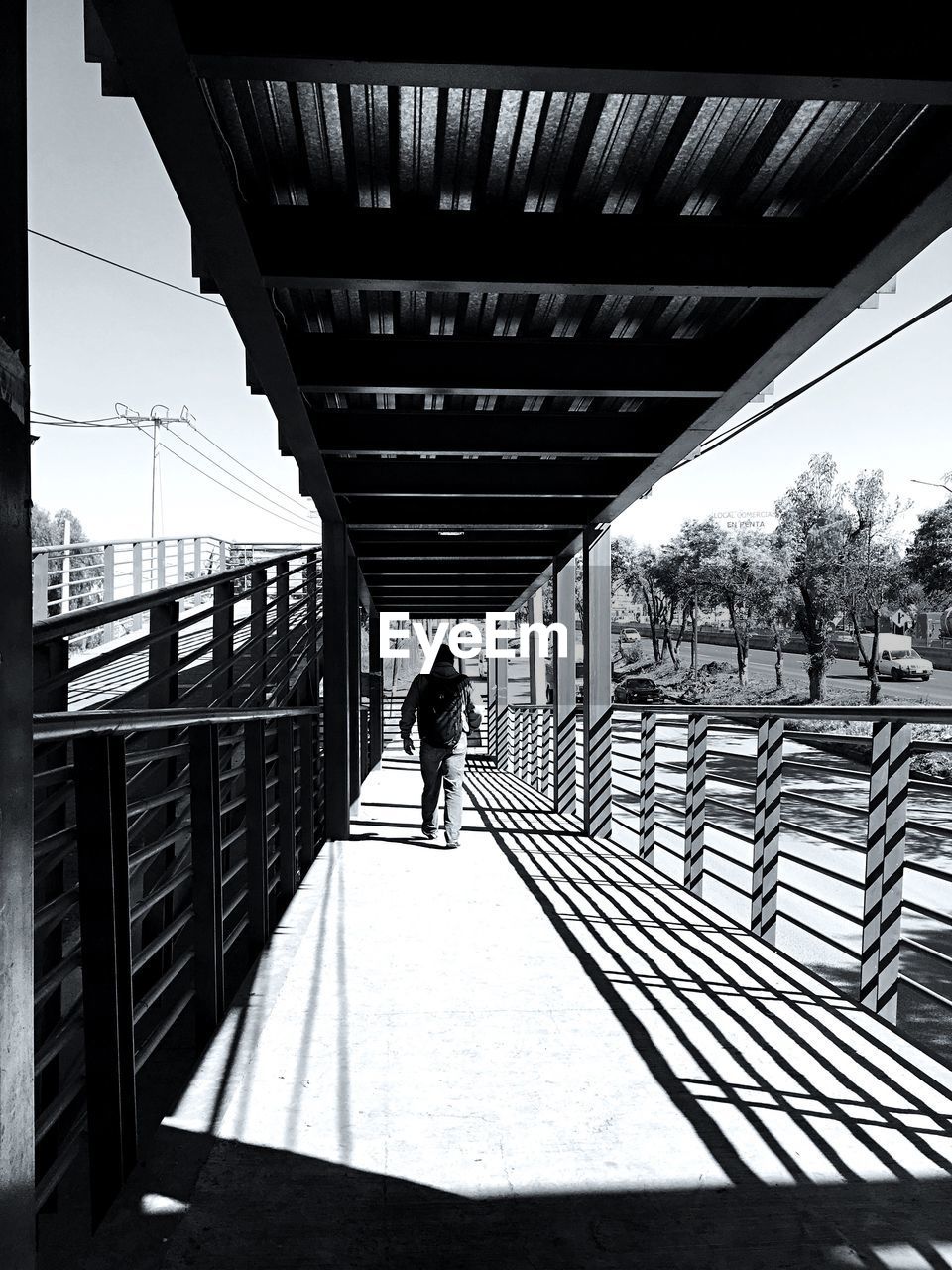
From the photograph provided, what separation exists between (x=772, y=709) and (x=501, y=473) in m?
3.26

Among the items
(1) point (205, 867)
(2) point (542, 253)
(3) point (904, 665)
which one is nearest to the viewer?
(1) point (205, 867)

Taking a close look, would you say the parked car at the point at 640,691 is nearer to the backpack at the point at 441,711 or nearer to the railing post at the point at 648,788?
the backpack at the point at 441,711

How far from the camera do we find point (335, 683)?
7.73m

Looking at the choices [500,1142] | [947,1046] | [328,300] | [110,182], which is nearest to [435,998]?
[500,1142]

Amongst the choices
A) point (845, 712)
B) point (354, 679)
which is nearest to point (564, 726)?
point (354, 679)

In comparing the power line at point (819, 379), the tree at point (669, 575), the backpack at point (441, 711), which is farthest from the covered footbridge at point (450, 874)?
the tree at point (669, 575)

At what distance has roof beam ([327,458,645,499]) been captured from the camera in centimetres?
711

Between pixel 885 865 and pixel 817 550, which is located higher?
pixel 817 550

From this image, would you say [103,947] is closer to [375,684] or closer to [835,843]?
[835,843]

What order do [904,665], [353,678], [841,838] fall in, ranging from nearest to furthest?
[841,838] → [353,678] → [904,665]

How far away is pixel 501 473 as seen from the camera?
7.18 m

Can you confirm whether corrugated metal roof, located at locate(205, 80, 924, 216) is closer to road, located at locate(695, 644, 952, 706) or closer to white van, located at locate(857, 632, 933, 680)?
road, located at locate(695, 644, 952, 706)

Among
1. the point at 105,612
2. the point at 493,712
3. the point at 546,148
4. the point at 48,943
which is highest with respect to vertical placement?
the point at 546,148

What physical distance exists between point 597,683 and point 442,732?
2139 millimetres
